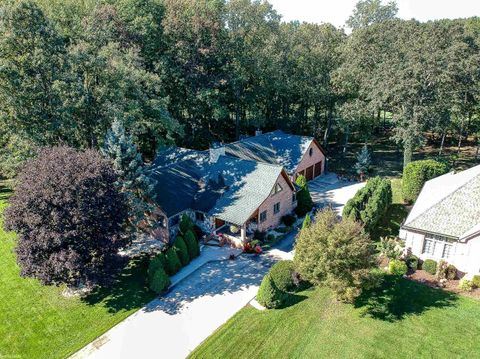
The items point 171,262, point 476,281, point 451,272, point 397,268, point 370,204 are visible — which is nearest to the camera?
point 476,281

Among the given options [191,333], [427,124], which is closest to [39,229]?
[191,333]

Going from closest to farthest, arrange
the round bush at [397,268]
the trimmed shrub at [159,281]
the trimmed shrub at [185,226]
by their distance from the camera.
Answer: the trimmed shrub at [159,281] → the round bush at [397,268] → the trimmed shrub at [185,226]

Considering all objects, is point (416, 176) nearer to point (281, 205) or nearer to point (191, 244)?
point (281, 205)

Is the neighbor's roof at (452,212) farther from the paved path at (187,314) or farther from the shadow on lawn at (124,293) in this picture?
the shadow on lawn at (124,293)

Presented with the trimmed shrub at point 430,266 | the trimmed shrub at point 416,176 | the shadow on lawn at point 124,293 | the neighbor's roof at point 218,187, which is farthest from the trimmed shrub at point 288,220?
the shadow on lawn at point 124,293

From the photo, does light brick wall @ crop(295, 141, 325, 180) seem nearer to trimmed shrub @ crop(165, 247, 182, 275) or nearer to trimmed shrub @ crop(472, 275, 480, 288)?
trimmed shrub @ crop(165, 247, 182, 275)

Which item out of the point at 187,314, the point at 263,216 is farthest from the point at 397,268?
the point at 187,314

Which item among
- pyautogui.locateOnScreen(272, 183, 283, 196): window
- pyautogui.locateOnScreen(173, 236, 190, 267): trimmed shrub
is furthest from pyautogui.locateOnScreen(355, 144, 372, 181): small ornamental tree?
pyautogui.locateOnScreen(173, 236, 190, 267): trimmed shrub
